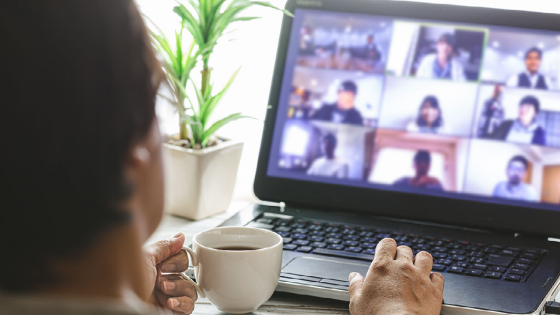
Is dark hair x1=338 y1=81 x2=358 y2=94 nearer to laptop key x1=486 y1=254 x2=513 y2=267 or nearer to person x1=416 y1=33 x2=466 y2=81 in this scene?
person x1=416 y1=33 x2=466 y2=81

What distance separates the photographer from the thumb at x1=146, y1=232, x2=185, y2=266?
668mm

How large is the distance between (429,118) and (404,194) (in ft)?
0.45

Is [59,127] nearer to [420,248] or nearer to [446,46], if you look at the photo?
[420,248]

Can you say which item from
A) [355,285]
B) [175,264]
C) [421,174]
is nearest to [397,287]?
[355,285]

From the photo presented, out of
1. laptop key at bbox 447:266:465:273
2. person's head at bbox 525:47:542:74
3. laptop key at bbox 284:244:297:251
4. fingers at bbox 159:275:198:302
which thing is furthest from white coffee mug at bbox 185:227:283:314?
person's head at bbox 525:47:542:74

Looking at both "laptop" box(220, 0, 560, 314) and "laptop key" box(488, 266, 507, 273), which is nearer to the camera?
"laptop key" box(488, 266, 507, 273)

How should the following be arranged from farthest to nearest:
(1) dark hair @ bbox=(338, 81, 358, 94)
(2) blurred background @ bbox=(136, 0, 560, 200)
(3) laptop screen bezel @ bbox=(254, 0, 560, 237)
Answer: (2) blurred background @ bbox=(136, 0, 560, 200)
(1) dark hair @ bbox=(338, 81, 358, 94)
(3) laptop screen bezel @ bbox=(254, 0, 560, 237)

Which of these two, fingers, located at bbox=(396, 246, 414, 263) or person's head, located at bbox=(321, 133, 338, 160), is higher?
person's head, located at bbox=(321, 133, 338, 160)

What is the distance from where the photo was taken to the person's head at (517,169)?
0.92 meters

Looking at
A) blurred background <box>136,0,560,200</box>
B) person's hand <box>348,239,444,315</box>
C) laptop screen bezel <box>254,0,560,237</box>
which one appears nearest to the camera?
person's hand <box>348,239,444,315</box>

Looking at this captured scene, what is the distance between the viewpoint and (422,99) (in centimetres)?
98

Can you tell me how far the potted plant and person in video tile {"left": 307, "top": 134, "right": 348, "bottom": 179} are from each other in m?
0.16

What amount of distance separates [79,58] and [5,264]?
0.39ft

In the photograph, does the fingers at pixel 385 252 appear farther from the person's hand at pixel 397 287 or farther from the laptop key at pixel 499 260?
the laptop key at pixel 499 260
